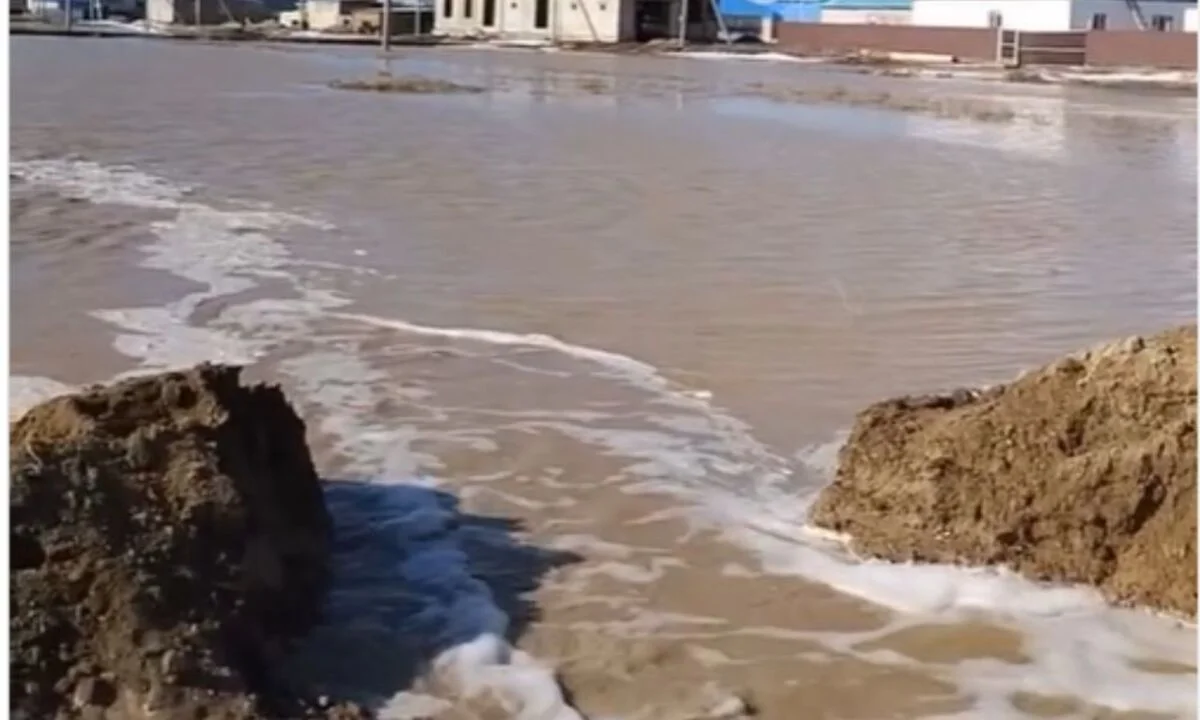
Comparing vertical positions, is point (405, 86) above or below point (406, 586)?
above

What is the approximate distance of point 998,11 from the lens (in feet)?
210

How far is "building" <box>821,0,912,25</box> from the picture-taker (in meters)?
69.4

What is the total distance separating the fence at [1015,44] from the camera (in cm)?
5681

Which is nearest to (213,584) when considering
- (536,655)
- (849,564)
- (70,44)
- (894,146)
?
(536,655)

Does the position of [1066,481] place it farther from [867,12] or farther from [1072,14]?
[867,12]

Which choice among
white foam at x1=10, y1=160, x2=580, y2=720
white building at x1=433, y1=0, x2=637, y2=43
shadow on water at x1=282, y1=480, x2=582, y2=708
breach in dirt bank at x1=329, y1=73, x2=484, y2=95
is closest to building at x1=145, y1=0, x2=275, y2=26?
white building at x1=433, y1=0, x2=637, y2=43

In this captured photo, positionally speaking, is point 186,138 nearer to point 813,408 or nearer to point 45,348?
point 45,348

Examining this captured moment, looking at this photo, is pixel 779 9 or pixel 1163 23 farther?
pixel 779 9

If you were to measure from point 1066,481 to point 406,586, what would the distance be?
6.29 feet

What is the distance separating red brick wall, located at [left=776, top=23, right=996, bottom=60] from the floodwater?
3934 cm

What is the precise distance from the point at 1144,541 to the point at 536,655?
176 cm

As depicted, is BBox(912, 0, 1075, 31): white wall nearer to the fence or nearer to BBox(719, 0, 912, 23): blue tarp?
the fence

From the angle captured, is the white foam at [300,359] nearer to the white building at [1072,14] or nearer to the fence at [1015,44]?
the fence at [1015,44]

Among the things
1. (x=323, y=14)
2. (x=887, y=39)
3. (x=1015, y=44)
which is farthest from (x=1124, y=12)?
(x=323, y=14)
